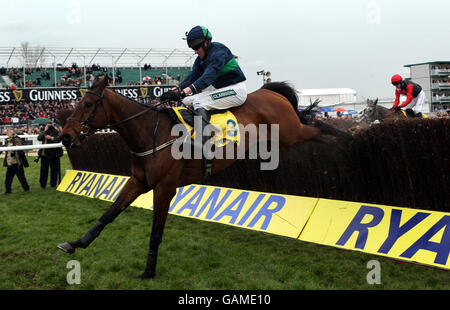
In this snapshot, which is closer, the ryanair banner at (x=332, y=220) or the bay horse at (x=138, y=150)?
the ryanair banner at (x=332, y=220)

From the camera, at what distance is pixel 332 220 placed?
5.50 meters

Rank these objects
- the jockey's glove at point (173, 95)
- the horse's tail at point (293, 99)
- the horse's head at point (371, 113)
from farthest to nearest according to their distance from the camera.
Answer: the horse's head at point (371, 113) → the horse's tail at point (293, 99) → the jockey's glove at point (173, 95)

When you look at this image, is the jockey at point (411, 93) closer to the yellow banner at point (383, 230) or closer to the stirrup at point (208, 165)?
the yellow banner at point (383, 230)

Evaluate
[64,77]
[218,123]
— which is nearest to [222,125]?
[218,123]

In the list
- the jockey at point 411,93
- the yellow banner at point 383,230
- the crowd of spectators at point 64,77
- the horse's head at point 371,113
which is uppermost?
the crowd of spectators at point 64,77

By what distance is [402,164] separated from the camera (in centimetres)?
520

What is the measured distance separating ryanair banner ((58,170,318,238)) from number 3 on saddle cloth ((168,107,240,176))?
1.41m

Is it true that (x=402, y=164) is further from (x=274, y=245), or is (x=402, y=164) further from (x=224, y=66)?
(x=224, y=66)

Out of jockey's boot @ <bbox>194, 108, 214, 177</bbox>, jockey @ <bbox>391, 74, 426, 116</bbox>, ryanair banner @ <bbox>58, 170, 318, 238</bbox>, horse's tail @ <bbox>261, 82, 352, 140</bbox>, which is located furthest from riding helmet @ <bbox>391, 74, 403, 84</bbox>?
jockey's boot @ <bbox>194, 108, 214, 177</bbox>

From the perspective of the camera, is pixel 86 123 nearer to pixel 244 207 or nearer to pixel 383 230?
pixel 244 207

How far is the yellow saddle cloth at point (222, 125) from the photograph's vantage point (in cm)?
519

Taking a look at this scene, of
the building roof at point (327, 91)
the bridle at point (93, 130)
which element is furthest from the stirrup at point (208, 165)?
the building roof at point (327, 91)

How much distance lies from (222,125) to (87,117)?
158 centimetres

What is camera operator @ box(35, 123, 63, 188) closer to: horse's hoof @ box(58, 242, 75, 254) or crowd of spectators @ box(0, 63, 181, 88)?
horse's hoof @ box(58, 242, 75, 254)
